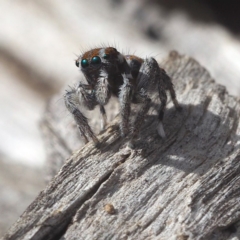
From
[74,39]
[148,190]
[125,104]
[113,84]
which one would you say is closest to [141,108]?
[125,104]

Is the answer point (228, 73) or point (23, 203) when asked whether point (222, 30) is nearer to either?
point (228, 73)

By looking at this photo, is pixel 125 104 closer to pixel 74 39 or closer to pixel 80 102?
pixel 80 102

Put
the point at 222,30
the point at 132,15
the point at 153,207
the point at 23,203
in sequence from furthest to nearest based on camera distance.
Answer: the point at 132,15, the point at 222,30, the point at 23,203, the point at 153,207

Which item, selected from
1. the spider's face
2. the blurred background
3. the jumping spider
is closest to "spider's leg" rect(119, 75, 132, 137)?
the jumping spider

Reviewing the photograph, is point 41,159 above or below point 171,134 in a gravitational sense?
above

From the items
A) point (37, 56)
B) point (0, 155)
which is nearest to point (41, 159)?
point (0, 155)
